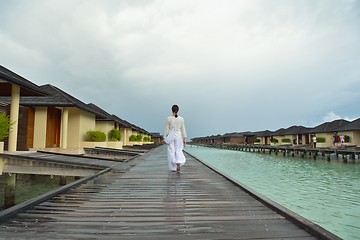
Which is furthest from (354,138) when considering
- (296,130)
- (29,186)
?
(29,186)

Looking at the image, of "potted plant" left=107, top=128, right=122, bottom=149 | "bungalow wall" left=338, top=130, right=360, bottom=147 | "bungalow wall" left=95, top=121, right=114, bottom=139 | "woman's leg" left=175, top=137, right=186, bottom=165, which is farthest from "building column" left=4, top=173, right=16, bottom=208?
"bungalow wall" left=338, top=130, right=360, bottom=147

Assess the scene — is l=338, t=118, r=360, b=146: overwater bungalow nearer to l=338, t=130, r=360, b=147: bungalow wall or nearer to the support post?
l=338, t=130, r=360, b=147: bungalow wall

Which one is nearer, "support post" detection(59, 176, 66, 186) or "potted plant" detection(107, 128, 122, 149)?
"support post" detection(59, 176, 66, 186)

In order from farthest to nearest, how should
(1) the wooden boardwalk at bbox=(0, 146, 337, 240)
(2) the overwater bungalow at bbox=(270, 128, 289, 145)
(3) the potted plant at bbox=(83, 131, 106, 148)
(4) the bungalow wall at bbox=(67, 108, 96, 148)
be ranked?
(2) the overwater bungalow at bbox=(270, 128, 289, 145) → (3) the potted plant at bbox=(83, 131, 106, 148) → (4) the bungalow wall at bbox=(67, 108, 96, 148) → (1) the wooden boardwalk at bbox=(0, 146, 337, 240)

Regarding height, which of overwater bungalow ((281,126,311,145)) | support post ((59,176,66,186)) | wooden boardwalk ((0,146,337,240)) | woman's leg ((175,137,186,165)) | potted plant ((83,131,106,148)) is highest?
overwater bungalow ((281,126,311,145))

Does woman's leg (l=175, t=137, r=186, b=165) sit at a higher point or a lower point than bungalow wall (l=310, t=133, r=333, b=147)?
lower

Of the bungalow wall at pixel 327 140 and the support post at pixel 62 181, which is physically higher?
the bungalow wall at pixel 327 140

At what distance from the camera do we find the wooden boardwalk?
103 inches

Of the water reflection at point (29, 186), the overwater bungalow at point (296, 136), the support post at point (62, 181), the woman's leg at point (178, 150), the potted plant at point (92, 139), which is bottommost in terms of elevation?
the water reflection at point (29, 186)

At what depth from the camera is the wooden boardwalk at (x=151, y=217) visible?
2.60 m

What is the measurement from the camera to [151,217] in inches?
124

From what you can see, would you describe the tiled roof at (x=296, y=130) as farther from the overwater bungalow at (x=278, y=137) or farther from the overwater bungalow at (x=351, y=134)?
the overwater bungalow at (x=351, y=134)

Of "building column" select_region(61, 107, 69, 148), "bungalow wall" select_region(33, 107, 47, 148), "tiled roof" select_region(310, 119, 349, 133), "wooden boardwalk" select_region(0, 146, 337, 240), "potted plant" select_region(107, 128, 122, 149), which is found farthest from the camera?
"tiled roof" select_region(310, 119, 349, 133)

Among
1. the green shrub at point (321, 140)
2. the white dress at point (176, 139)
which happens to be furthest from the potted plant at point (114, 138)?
the green shrub at point (321, 140)
